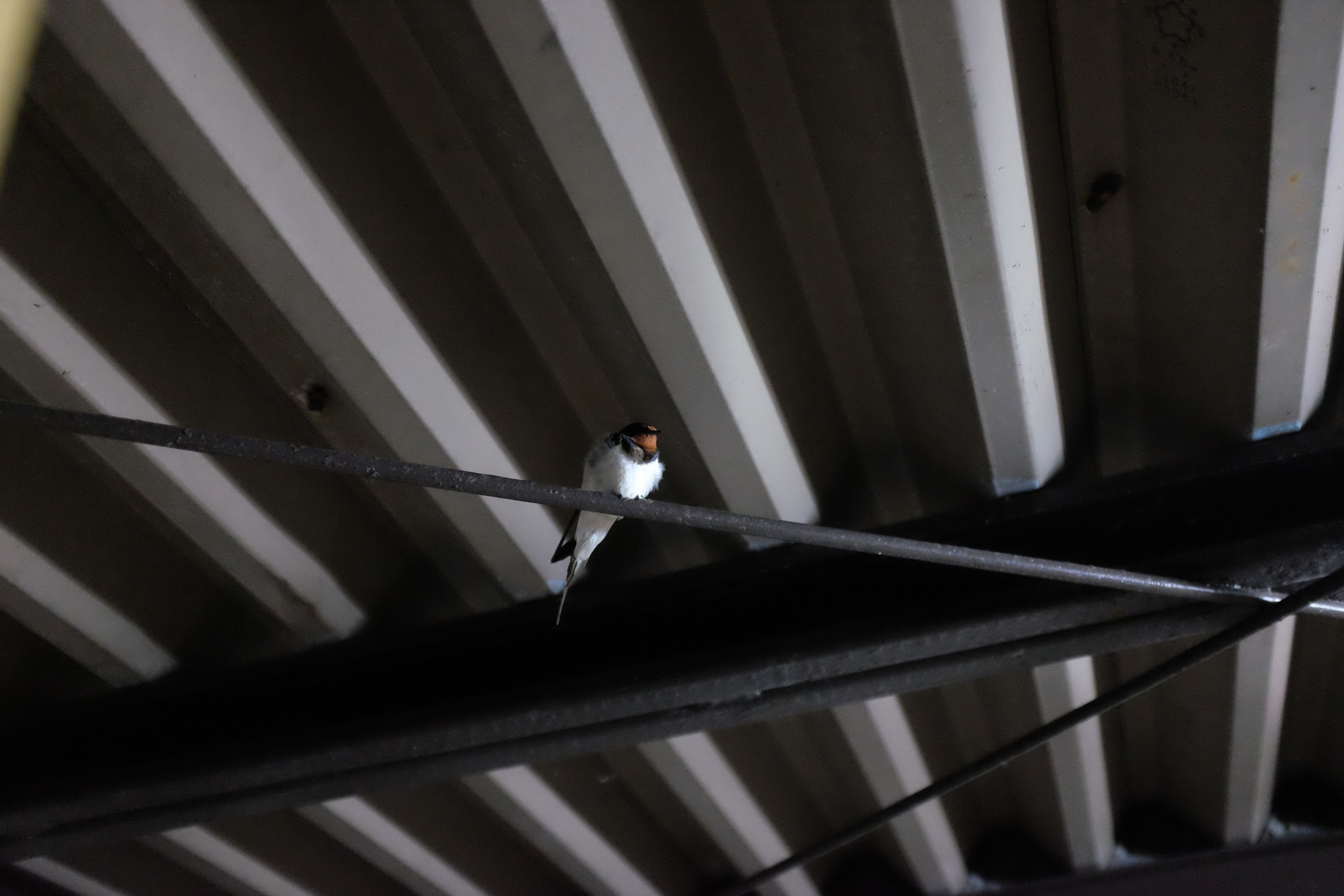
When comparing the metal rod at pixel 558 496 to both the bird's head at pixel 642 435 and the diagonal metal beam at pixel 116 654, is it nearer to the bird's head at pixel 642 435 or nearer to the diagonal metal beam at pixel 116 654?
the bird's head at pixel 642 435

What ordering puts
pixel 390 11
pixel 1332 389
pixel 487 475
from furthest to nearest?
1. pixel 1332 389
2. pixel 390 11
3. pixel 487 475

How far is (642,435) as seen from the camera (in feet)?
9.33

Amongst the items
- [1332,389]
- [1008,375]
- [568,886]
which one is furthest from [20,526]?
[1332,389]

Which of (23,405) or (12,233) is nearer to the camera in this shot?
(23,405)

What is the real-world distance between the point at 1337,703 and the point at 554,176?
15.6 feet

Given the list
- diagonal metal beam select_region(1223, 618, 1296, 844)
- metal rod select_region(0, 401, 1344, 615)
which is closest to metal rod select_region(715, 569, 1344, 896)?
metal rod select_region(0, 401, 1344, 615)

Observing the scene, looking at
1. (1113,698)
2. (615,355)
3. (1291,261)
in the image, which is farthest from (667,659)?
(1291,261)

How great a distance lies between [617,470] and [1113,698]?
154 centimetres

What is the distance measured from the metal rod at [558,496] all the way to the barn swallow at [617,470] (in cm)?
71

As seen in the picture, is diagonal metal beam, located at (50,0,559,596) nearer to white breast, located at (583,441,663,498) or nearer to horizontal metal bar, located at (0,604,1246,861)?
white breast, located at (583,441,663,498)

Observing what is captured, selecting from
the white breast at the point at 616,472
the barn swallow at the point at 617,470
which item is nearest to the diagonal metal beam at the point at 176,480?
the barn swallow at the point at 617,470

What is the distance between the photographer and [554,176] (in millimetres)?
2439

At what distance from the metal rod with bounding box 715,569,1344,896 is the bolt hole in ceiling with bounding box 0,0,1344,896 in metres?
0.12

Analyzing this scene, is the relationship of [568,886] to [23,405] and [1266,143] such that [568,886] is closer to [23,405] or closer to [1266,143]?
[23,405]
